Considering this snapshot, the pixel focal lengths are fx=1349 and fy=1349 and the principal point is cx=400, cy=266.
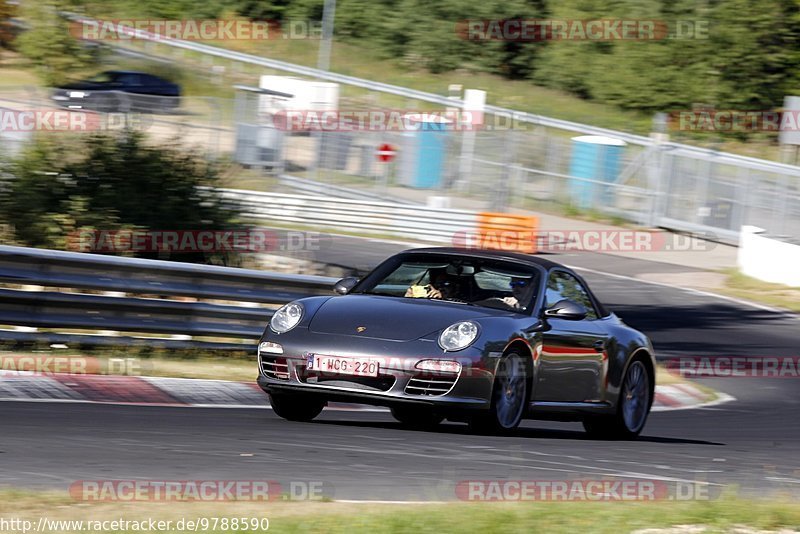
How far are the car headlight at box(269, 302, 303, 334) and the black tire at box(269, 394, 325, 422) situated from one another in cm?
50

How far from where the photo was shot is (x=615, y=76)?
49875mm

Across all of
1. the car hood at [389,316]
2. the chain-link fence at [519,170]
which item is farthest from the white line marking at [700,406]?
the chain-link fence at [519,170]

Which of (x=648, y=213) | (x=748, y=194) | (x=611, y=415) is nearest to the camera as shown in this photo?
(x=611, y=415)

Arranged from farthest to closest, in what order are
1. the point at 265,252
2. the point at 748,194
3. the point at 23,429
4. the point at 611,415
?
the point at 748,194 < the point at 265,252 < the point at 611,415 < the point at 23,429

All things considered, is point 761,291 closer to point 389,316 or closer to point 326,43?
point 389,316

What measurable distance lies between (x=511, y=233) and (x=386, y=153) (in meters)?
4.42

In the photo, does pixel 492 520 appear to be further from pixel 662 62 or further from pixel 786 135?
pixel 662 62

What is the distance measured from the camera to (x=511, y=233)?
27531mm

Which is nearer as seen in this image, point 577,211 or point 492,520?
point 492,520

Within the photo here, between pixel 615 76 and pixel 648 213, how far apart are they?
17.3 meters

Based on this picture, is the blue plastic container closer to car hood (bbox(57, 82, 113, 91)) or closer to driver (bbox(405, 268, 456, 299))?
car hood (bbox(57, 82, 113, 91))

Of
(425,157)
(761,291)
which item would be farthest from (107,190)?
(425,157)

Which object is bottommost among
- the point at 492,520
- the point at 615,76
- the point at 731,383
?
the point at 731,383

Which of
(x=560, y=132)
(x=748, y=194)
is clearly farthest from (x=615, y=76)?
(x=748, y=194)
